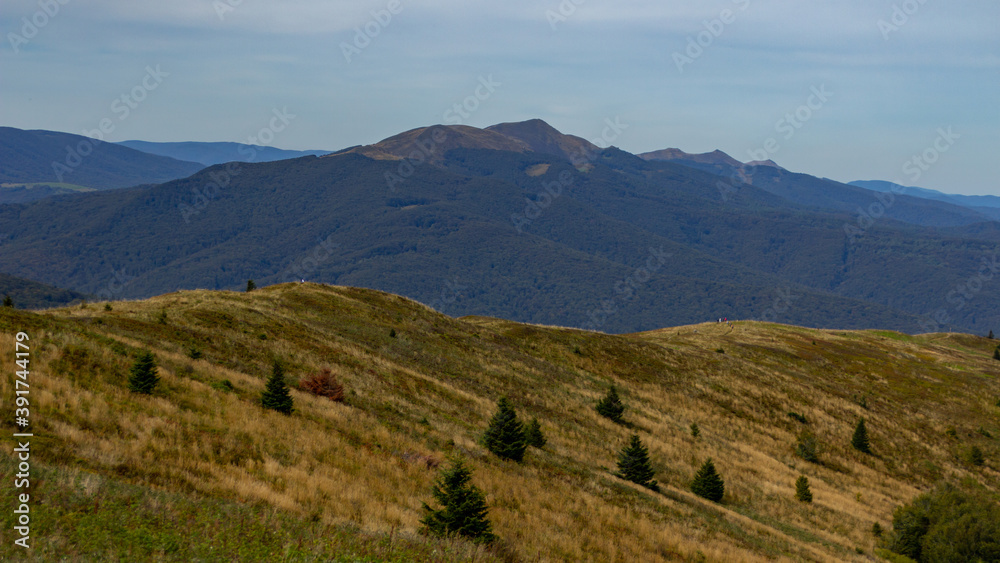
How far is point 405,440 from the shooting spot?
19.9 m

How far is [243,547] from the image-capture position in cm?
860

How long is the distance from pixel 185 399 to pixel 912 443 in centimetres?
5517

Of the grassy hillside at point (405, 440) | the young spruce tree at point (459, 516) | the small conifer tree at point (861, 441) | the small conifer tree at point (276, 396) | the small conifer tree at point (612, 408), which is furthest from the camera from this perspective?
the small conifer tree at point (861, 441)

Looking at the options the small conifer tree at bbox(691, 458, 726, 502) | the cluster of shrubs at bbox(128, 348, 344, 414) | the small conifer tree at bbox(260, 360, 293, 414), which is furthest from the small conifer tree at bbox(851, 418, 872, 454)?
the small conifer tree at bbox(260, 360, 293, 414)

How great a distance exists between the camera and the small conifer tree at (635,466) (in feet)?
79.3

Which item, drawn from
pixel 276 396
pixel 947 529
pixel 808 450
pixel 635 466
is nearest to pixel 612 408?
pixel 635 466

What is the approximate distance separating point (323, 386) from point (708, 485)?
56.2 ft

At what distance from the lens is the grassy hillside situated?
10180mm

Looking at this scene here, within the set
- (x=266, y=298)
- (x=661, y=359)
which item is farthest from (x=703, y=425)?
(x=266, y=298)

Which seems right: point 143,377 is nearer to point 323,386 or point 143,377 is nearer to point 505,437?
point 323,386

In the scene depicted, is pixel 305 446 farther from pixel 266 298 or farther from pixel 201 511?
pixel 266 298

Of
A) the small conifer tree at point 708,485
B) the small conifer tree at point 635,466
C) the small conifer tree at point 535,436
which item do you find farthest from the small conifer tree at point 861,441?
the small conifer tree at point 535,436

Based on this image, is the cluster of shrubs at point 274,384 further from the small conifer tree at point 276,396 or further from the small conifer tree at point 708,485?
the small conifer tree at point 708,485

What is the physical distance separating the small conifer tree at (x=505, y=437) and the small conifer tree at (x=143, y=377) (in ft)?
36.1
